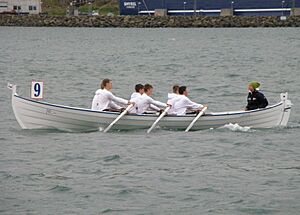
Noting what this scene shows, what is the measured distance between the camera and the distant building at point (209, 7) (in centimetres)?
13012

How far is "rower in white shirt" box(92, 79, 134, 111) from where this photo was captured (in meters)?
25.9

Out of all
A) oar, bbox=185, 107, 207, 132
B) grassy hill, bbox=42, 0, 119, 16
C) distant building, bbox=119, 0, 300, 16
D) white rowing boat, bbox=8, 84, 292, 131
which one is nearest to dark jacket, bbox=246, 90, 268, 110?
white rowing boat, bbox=8, 84, 292, 131

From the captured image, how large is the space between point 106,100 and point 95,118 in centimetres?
52

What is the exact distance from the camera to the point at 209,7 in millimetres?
135375

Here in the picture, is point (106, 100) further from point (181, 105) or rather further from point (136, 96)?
point (181, 105)

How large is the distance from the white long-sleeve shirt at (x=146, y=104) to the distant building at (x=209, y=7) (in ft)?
345

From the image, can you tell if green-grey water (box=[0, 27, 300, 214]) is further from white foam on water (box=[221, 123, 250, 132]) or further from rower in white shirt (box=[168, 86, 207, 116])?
rower in white shirt (box=[168, 86, 207, 116])

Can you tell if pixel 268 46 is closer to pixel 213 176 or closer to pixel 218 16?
pixel 218 16

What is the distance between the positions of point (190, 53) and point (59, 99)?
37.5m

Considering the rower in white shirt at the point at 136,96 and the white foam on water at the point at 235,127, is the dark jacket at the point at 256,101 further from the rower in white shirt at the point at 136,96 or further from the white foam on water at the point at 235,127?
the rower in white shirt at the point at 136,96

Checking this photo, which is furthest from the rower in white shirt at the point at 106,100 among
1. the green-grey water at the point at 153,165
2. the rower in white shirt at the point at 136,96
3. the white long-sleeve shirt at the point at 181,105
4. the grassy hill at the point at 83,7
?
the grassy hill at the point at 83,7

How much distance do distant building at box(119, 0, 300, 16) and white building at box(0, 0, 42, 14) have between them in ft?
51.1

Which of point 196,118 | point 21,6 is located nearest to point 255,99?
point 196,118

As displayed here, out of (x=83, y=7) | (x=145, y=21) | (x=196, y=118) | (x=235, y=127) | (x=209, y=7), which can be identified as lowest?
(x=145, y=21)
